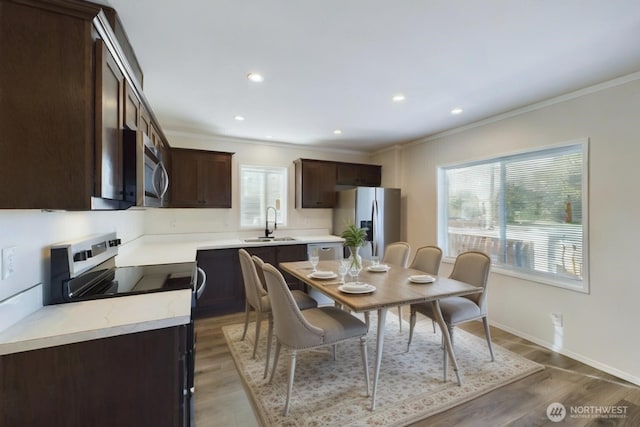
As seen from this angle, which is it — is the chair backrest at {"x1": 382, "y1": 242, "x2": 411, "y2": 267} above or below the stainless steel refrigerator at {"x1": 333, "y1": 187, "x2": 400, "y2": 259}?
below

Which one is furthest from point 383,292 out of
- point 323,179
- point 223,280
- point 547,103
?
point 323,179

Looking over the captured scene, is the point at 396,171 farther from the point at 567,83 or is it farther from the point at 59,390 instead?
the point at 59,390

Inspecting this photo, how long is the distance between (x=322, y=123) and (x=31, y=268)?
3.07 m

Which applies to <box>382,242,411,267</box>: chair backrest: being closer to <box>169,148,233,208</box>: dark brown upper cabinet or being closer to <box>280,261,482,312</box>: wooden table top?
<box>280,261,482,312</box>: wooden table top

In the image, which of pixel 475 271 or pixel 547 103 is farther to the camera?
pixel 547 103

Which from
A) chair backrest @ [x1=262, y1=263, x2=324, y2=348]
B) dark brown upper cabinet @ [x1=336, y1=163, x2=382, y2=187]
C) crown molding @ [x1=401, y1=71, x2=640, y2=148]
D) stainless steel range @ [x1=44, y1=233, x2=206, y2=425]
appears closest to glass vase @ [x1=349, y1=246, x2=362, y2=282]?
chair backrest @ [x1=262, y1=263, x2=324, y2=348]

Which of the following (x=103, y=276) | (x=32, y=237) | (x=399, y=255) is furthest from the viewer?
(x=399, y=255)

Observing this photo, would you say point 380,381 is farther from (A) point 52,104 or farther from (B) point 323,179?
(B) point 323,179

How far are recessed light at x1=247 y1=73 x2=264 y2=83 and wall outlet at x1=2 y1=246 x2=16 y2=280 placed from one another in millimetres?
1887

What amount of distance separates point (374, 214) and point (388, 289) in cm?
239

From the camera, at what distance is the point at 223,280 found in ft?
12.1

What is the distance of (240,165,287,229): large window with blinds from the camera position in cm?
450

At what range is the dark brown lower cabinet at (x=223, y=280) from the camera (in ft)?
11.8

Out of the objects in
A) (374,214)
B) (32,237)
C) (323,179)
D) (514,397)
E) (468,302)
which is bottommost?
(514,397)
